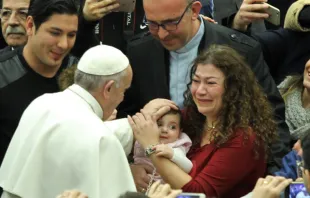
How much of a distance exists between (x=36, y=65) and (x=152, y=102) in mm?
836

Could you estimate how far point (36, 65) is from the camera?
6.36 metres

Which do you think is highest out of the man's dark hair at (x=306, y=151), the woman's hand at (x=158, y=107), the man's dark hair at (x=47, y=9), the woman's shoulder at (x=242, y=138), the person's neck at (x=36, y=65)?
the man's dark hair at (x=47, y=9)

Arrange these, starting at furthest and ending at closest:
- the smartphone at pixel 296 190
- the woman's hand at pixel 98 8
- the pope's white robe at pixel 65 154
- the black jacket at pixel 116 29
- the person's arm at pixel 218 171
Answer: the black jacket at pixel 116 29
the woman's hand at pixel 98 8
the person's arm at pixel 218 171
the smartphone at pixel 296 190
the pope's white robe at pixel 65 154

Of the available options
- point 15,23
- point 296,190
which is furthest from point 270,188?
point 15,23

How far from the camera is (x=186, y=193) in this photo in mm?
5363

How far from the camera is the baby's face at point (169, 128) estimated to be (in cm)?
598

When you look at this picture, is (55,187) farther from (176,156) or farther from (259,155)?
(259,155)

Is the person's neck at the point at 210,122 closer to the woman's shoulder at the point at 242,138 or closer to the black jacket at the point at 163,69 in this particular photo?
the woman's shoulder at the point at 242,138

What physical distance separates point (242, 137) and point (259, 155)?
0.49ft

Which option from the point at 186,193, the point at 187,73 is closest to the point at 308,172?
the point at 186,193

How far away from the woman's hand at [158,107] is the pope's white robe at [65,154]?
60 centimetres

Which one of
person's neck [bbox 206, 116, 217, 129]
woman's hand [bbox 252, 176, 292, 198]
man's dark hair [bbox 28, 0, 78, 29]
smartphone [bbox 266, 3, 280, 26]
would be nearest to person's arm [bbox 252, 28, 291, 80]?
smartphone [bbox 266, 3, 280, 26]

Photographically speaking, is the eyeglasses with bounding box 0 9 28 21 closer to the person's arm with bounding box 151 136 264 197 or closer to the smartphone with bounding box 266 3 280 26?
A: the smartphone with bounding box 266 3 280 26

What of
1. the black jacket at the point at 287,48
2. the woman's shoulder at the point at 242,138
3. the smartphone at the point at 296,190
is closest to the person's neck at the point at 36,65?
the woman's shoulder at the point at 242,138
